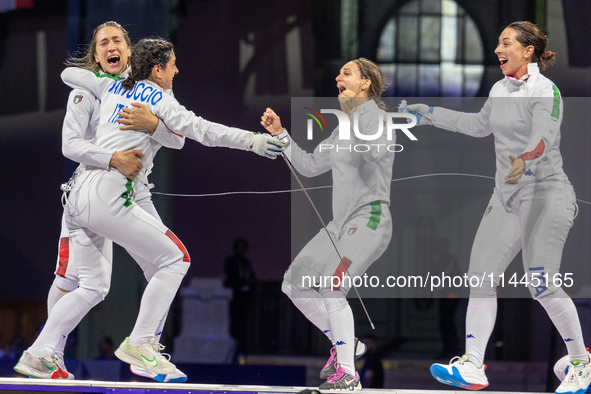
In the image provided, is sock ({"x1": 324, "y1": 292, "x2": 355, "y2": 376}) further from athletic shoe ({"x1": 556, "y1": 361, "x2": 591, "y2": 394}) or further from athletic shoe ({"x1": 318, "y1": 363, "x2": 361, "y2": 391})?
athletic shoe ({"x1": 556, "y1": 361, "x2": 591, "y2": 394})

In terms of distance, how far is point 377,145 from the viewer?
3.30 m

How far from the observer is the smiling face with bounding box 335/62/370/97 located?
11.0ft

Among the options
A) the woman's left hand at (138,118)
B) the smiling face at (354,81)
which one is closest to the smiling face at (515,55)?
the smiling face at (354,81)

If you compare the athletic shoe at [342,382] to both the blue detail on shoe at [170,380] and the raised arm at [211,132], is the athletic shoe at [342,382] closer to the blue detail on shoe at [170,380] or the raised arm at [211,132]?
the blue detail on shoe at [170,380]

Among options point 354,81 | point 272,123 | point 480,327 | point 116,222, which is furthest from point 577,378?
point 116,222

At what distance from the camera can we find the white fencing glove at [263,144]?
287 centimetres

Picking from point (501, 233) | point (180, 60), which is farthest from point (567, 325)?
point (180, 60)

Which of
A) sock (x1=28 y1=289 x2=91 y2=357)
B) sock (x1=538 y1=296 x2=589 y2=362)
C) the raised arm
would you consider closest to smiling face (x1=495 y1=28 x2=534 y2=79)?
sock (x1=538 y1=296 x2=589 y2=362)

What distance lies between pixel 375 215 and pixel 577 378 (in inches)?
50.6

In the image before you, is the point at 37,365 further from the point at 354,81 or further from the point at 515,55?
the point at 515,55

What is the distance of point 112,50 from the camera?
10.7ft

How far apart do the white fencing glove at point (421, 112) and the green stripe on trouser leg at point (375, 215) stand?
582 millimetres

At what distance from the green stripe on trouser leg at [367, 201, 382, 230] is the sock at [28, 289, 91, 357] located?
59.5 inches

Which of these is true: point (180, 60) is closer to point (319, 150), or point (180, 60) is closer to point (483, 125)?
point (319, 150)
